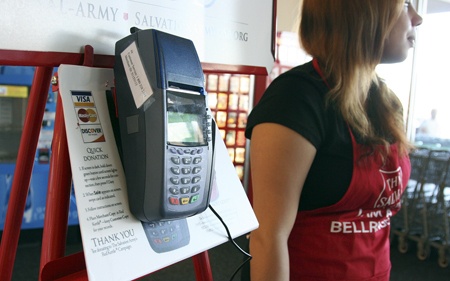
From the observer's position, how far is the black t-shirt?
0.85 meters

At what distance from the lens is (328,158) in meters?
0.87

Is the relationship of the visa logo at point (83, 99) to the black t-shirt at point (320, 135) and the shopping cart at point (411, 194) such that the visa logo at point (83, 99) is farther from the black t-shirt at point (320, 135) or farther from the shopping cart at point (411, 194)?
the shopping cart at point (411, 194)

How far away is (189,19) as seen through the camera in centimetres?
68

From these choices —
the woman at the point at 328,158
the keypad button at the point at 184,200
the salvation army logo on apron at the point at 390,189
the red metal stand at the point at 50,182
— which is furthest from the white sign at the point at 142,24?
the salvation army logo on apron at the point at 390,189

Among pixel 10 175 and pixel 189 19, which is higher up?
pixel 189 19

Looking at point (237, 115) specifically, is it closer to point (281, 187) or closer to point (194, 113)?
point (281, 187)

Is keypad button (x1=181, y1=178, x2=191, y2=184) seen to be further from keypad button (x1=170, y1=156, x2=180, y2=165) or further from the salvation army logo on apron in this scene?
the salvation army logo on apron

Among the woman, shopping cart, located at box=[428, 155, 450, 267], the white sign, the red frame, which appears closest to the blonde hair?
the woman

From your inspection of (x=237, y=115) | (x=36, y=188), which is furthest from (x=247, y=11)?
(x=237, y=115)

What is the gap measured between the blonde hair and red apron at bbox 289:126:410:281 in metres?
0.07

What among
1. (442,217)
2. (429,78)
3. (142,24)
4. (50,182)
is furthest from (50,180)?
(429,78)

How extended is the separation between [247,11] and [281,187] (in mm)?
332

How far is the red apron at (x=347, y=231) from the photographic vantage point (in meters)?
0.88

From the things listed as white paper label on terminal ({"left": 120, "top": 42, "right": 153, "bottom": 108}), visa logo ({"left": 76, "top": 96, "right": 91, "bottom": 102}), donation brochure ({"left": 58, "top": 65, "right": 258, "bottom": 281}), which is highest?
white paper label on terminal ({"left": 120, "top": 42, "right": 153, "bottom": 108})
